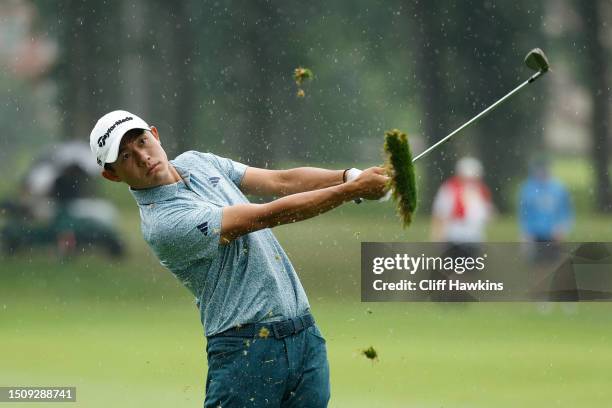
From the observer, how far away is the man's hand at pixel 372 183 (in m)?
4.36

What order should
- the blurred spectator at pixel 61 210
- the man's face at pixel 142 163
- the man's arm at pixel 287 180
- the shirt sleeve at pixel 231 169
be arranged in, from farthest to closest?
the blurred spectator at pixel 61 210 < the man's arm at pixel 287 180 < the shirt sleeve at pixel 231 169 < the man's face at pixel 142 163

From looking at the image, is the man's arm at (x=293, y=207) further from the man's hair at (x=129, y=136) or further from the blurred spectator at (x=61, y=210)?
the blurred spectator at (x=61, y=210)

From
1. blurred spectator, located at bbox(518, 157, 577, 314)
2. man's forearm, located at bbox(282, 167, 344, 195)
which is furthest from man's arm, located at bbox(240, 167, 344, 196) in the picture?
blurred spectator, located at bbox(518, 157, 577, 314)

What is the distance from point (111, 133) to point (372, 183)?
88 centimetres

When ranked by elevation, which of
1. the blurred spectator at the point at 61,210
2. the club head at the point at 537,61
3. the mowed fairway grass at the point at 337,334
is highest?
the blurred spectator at the point at 61,210

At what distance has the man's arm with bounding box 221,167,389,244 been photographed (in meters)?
4.27

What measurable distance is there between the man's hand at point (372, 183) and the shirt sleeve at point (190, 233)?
46 centimetres

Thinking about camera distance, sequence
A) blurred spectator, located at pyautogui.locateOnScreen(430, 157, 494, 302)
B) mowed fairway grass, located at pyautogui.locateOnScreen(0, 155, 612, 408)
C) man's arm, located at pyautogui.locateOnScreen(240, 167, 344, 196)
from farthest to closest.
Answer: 1. blurred spectator, located at pyautogui.locateOnScreen(430, 157, 494, 302)
2. mowed fairway grass, located at pyautogui.locateOnScreen(0, 155, 612, 408)
3. man's arm, located at pyautogui.locateOnScreen(240, 167, 344, 196)

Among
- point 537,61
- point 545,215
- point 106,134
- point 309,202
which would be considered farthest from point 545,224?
point 106,134

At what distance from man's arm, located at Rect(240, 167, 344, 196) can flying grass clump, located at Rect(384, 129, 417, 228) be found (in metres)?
0.33

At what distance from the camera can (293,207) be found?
4332 mm

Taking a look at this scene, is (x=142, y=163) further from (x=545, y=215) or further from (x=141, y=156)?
(x=545, y=215)

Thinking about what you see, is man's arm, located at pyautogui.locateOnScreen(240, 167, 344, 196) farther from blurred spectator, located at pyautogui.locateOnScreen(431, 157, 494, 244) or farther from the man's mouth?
blurred spectator, located at pyautogui.locateOnScreen(431, 157, 494, 244)

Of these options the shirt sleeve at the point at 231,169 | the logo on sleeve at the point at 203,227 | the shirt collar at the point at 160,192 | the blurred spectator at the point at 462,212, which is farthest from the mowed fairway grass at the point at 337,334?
the logo on sleeve at the point at 203,227
